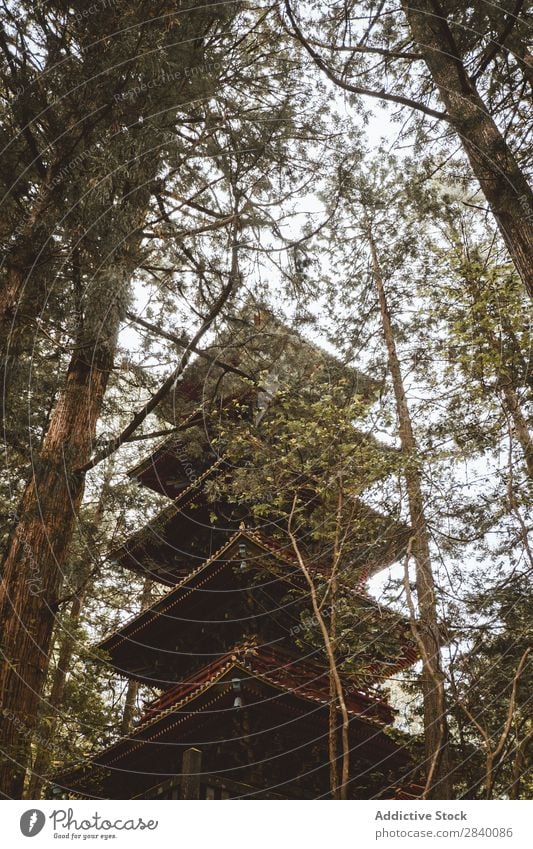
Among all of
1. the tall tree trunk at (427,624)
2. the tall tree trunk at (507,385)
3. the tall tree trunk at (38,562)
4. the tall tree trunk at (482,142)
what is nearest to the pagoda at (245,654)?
the tall tree trunk at (427,624)

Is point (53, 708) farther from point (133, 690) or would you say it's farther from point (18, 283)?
point (133, 690)

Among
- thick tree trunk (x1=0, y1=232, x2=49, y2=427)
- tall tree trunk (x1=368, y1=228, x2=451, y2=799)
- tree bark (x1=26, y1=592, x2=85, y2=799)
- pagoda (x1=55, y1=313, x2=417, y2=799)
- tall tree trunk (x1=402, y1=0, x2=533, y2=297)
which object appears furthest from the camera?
pagoda (x1=55, y1=313, x2=417, y2=799)

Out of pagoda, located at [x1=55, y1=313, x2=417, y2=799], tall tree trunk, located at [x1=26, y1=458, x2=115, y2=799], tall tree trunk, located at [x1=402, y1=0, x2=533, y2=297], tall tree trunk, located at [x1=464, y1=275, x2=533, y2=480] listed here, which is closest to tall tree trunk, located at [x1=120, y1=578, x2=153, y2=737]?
tall tree trunk, located at [x1=26, y1=458, x2=115, y2=799]

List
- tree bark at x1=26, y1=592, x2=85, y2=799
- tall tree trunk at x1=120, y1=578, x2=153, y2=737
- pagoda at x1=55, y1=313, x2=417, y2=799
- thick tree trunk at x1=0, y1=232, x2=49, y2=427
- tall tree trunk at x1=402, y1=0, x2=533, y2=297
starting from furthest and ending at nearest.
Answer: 1. tall tree trunk at x1=120, y1=578, x2=153, y2=737
2. pagoda at x1=55, y1=313, x2=417, y2=799
3. tree bark at x1=26, y1=592, x2=85, y2=799
4. thick tree trunk at x1=0, y1=232, x2=49, y2=427
5. tall tree trunk at x1=402, y1=0, x2=533, y2=297

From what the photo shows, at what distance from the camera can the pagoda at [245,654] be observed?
790 centimetres

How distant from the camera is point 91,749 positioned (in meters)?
10.0

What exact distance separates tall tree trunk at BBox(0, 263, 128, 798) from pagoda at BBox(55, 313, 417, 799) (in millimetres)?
1072

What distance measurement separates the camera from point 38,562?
625 centimetres

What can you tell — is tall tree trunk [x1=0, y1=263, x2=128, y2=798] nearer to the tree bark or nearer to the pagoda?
the tree bark

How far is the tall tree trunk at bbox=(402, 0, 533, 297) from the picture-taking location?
460cm

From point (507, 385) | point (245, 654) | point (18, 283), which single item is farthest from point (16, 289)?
point (245, 654)

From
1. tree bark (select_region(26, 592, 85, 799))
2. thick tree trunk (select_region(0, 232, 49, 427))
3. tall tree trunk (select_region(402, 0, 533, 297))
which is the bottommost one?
tree bark (select_region(26, 592, 85, 799))

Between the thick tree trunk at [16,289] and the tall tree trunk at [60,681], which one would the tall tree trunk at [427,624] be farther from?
the thick tree trunk at [16,289]
